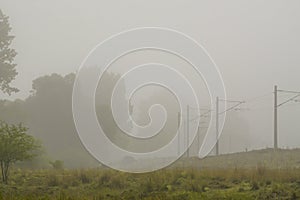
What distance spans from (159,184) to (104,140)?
12220mm

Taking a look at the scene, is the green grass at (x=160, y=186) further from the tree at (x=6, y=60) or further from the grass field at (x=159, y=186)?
the tree at (x=6, y=60)

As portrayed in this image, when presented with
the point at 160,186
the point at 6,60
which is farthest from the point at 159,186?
the point at 6,60

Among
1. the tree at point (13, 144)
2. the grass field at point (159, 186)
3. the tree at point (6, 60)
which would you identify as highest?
the tree at point (6, 60)

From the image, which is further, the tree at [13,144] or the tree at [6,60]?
the tree at [6,60]

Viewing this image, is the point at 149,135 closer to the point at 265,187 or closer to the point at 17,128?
the point at 17,128

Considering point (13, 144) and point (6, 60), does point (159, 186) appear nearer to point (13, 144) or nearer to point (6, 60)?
point (13, 144)

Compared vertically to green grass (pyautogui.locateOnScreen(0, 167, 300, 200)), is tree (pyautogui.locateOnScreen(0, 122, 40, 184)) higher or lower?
higher

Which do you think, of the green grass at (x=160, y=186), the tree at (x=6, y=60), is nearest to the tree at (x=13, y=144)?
the green grass at (x=160, y=186)

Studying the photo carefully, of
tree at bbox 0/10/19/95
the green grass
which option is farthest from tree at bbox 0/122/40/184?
tree at bbox 0/10/19/95

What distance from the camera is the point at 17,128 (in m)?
23.7

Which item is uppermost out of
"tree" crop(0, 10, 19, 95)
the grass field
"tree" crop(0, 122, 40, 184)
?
"tree" crop(0, 10, 19, 95)

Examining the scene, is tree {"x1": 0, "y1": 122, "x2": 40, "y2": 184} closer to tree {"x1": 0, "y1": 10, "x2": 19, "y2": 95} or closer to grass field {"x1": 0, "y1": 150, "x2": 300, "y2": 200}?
grass field {"x1": 0, "y1": 150, "x2": 300, "y2": 200}

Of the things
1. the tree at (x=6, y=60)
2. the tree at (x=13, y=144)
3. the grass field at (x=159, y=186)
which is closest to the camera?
the grass field at (x=159, y=186)

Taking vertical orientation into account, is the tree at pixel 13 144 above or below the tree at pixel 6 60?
below
